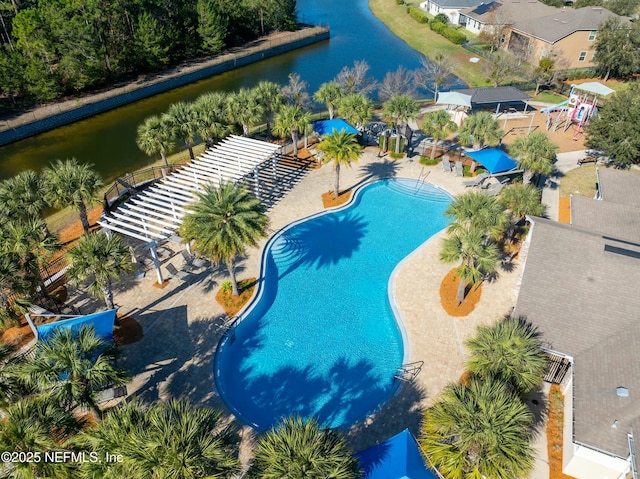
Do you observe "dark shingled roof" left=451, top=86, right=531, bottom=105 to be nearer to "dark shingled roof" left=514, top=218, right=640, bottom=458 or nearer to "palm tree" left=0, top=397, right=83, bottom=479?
"dark shingled roof" left=514, top=218, right=640, bottom=458

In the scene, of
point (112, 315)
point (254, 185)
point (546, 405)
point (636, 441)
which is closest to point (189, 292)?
point (112, 315)

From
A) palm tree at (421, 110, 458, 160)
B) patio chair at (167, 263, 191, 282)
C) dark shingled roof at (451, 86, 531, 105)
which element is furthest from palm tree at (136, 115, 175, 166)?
dark shingled roof at (451, 86, 531, 105)

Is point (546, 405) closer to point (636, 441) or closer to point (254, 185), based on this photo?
point (636, 441)

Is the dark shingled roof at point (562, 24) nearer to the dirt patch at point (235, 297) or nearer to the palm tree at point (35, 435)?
the dirt patch at point (235, 297)

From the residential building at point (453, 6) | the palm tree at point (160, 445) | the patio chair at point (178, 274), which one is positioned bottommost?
the patio chair at point (178, 274)

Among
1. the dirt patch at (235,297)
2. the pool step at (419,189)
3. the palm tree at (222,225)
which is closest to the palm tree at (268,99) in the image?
the pool step at (419,189)

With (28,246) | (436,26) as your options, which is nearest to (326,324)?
(28,246)

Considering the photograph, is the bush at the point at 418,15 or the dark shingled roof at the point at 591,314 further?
the bush at the point at 418,15
